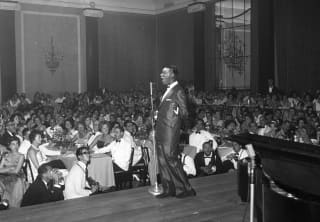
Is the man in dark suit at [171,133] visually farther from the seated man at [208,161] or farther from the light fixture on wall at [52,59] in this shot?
the light fixture on wall at [52,59]

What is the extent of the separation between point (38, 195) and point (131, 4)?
56.0 ft

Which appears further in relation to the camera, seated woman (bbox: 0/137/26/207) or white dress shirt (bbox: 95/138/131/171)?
white dress shirt (bbox: 95/138/131/171)

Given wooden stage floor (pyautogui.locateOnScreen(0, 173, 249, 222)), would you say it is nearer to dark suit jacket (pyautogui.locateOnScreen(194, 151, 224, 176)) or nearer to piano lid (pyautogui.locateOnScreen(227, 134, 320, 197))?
piano lid (pyautogui.locateOnScreen(227, 134, 320, 197))

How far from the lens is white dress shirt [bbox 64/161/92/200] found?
582cm

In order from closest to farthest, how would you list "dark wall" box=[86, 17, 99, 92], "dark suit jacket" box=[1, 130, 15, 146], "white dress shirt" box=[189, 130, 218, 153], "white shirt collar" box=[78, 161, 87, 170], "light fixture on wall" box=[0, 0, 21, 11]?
1. "white shirt collar" box=[78, 161, 87, 170]
2. "dark suit jacket" box=[1, 130, 15, 146]
3. "white dress shirt" box=[189, 130, 218, 153]
4. "light fixture on wall" box=[0, 0, 21, 11]
5. "dark wall" box=[86, 17, 99, 92]

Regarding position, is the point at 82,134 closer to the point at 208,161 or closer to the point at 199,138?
the point at 199,138

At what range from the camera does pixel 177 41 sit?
21.0 m

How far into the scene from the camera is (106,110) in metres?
13.3

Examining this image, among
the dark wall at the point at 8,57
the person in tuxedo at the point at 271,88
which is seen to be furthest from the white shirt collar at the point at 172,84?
the dark wall at the point at 8,57

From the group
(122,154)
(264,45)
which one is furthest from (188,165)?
(264,45)

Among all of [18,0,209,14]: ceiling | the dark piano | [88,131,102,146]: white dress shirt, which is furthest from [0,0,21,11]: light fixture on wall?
the dark piano

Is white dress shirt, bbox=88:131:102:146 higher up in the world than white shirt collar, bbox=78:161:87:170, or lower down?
higher up

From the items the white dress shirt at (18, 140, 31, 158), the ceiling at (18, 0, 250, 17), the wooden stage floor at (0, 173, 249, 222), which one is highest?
the ceiling at (18, 0, 250, 17)

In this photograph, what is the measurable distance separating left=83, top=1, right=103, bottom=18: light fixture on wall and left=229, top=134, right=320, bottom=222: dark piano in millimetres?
15837
